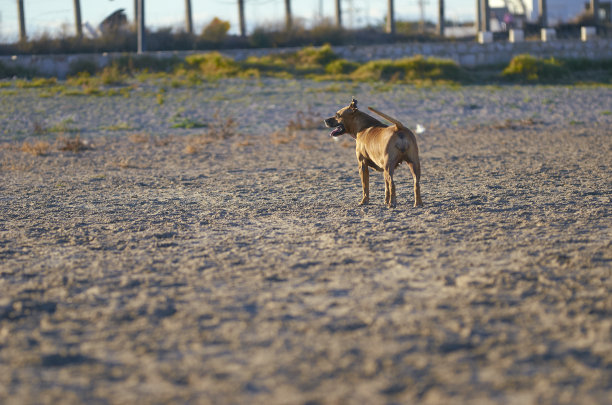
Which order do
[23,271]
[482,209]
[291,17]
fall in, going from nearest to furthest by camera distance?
1. [23,271]
2. [482,209]
3. [291,17]

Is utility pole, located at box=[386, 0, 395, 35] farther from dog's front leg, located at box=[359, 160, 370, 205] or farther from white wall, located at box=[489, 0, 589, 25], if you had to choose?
dog's front leg, located at box=[359, 160, 370, 205]

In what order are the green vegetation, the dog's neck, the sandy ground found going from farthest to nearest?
the green vegetation
the dog's neck
the sandy ground

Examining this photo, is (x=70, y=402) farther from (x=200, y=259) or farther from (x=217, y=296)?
(x=200, y=259)

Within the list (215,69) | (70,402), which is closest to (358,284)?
(70,402)

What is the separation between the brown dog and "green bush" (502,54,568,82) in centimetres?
1628

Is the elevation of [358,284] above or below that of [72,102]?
below

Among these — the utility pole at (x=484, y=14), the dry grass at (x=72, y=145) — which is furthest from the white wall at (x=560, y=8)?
the dry grass at (x=72, y=145)

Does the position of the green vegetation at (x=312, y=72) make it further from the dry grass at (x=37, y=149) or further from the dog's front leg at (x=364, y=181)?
the dog's front leg at (x=364, y=181)

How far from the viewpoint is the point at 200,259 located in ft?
17.8

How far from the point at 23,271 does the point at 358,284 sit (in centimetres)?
236

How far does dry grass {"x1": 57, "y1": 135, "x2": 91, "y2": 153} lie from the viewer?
13492 mm

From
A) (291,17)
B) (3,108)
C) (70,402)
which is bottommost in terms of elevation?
(70,402)

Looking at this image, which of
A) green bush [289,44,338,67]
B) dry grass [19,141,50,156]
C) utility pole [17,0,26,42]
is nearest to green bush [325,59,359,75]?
green bush [289,44,338,67]

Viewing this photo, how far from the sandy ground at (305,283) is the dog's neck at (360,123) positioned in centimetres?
79
